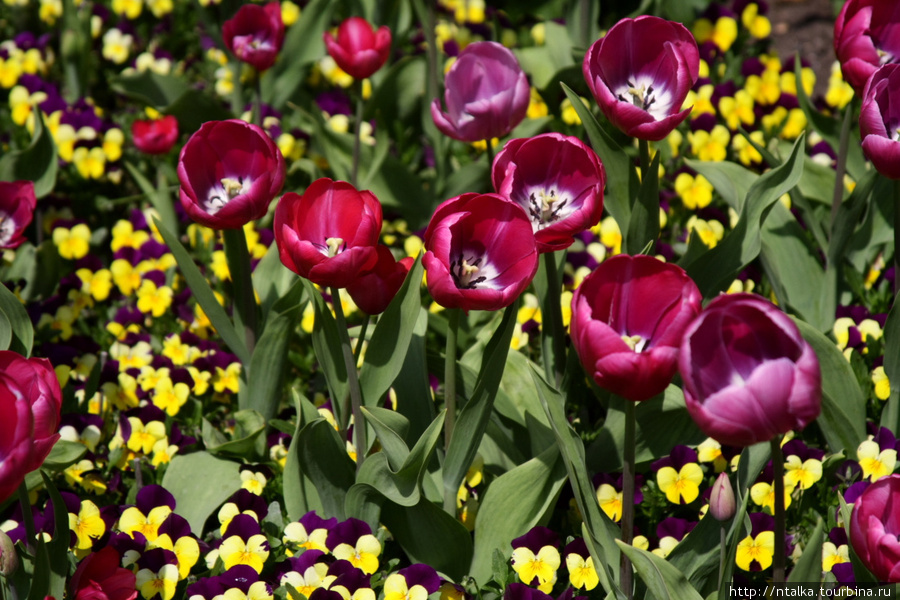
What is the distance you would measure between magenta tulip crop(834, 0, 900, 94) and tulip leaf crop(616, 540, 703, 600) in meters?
1.18

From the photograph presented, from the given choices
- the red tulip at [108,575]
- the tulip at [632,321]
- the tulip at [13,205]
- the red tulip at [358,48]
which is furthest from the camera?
the red tulip at [358,48]

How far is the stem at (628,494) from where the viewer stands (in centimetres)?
145

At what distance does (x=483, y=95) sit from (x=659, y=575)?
128 centimetres

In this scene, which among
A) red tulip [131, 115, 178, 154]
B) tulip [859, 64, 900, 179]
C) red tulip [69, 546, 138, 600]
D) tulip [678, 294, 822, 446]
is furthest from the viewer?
red tulip [131, 115, 178, 154]

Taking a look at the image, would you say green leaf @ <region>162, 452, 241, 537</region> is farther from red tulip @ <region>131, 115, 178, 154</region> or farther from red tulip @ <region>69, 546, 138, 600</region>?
red tulip @ <region>131, 115, 178, 154</region>

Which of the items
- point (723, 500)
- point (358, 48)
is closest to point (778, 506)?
point (723, 500)

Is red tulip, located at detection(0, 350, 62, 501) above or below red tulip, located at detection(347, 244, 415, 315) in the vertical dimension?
above

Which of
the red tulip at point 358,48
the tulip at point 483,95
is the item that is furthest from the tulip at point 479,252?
the red tulip at point 358,48

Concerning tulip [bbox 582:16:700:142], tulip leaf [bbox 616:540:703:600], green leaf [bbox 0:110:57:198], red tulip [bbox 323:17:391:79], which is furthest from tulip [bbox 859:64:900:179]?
green leaf [bbox 0:110:57:198]

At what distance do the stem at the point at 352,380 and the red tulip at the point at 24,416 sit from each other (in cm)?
49

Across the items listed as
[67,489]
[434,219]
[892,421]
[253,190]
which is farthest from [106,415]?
[892,421]

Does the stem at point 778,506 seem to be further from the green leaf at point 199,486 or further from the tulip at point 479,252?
the green leaf at point 199,486

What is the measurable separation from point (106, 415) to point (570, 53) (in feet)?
6.76

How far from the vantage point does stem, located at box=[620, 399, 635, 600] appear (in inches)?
57.0
